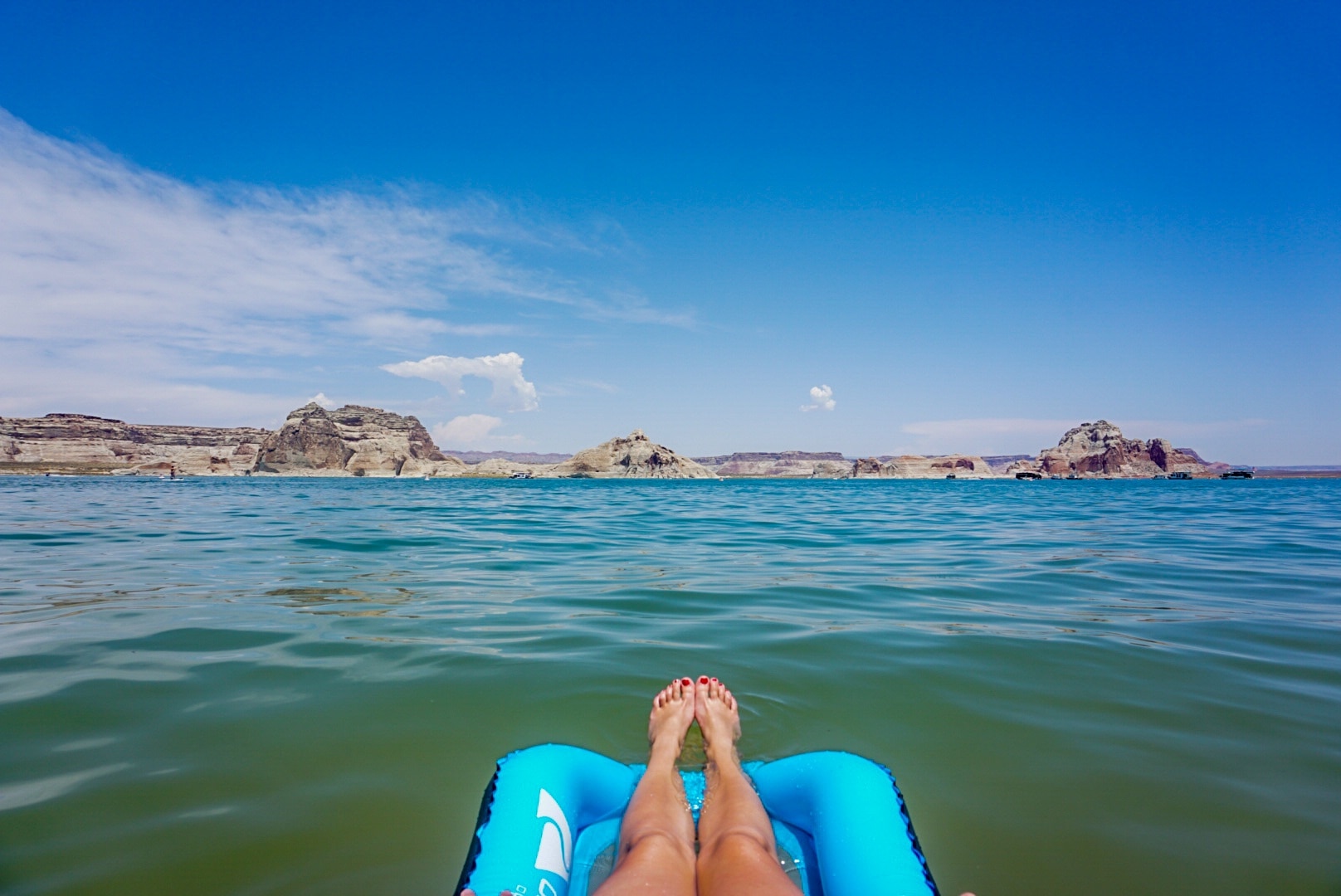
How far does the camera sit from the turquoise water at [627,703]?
8.77 ft

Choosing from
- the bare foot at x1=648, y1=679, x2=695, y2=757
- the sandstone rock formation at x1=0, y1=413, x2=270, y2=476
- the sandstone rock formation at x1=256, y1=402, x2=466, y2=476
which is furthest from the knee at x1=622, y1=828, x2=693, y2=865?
the sandstone rock formation at x1=256, y1=402, x2=466, y2=476

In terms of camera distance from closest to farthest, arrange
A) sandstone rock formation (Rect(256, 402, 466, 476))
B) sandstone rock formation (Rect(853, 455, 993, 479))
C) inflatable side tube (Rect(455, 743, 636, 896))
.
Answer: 1. inflatable side tube (Rect(455, 743, 636, 896))
2. sandstone rock formation (Rect(256, 402, 466, 476))
3. sandstone rock formation (Rect(853, 455, 993, 479))

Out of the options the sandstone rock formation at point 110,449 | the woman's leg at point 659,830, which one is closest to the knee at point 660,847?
the woman's leg at point 659,830

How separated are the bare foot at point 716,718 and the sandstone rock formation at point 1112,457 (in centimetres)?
16252

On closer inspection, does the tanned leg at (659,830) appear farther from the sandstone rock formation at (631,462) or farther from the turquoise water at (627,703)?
the sandstone rock formation at (631,462)

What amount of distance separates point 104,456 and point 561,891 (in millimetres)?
180906

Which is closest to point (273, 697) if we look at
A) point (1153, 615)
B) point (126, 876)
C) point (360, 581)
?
point (126, 876)

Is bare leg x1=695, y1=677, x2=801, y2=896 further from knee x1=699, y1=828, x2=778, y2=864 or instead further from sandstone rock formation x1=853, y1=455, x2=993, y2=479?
sandstone rock formation x1=853, y1=455, x2=993, y2=479

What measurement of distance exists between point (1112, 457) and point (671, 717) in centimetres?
16761

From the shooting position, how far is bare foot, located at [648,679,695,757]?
3.61 m

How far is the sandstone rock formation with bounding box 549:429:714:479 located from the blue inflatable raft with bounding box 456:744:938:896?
130401 millimetres

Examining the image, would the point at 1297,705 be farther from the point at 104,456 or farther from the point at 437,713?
the point at 104,456

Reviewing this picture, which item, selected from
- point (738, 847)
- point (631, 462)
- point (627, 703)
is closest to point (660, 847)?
point (738, 847)

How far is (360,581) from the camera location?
7973mm
